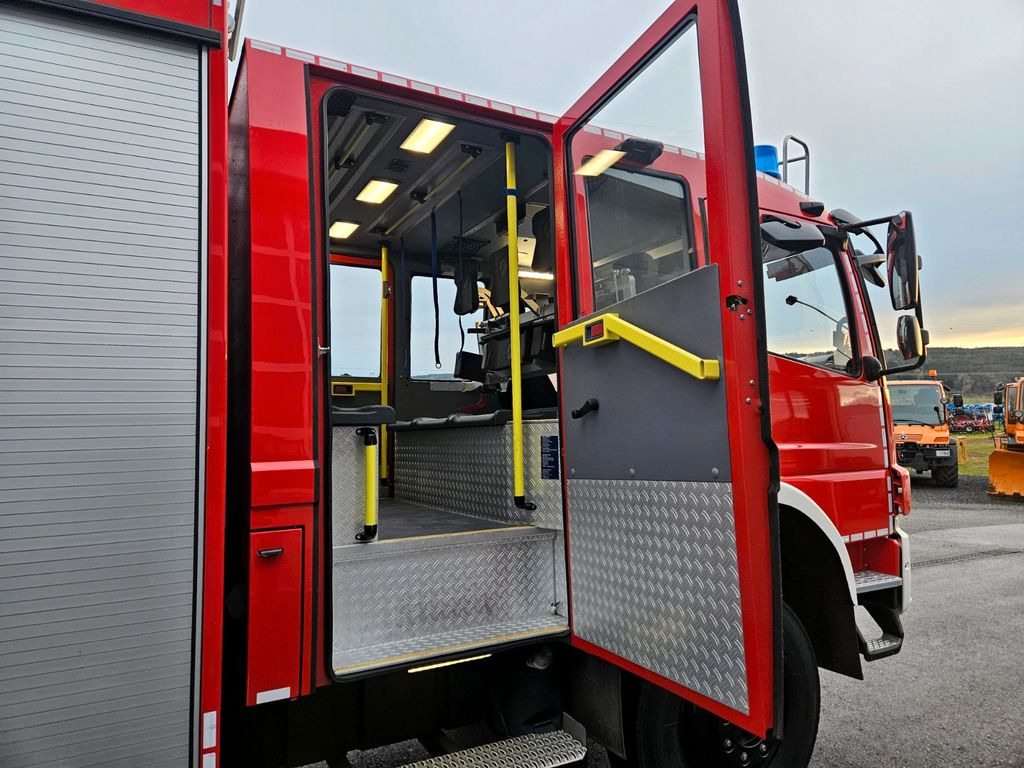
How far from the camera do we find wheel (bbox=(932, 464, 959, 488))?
15631mm

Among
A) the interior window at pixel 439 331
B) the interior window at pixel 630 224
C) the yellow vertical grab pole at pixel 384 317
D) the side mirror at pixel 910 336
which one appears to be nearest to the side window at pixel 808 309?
the side mirror at pixel 910 336

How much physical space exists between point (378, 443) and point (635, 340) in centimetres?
101

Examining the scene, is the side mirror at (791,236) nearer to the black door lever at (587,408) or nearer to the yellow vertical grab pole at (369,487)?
the black door lever at (587,408)

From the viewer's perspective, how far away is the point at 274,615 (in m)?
2.04

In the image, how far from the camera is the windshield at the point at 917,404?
15141 mm

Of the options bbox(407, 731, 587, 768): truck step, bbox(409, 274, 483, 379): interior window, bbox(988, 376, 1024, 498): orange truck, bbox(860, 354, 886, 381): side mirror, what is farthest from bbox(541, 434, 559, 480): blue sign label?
bbox(988, 376, 1024, 498): orange truck

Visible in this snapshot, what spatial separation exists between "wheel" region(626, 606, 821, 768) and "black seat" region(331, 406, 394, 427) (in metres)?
1.41

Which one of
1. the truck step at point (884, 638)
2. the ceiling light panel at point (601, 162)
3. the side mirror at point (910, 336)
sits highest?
the ceiling light panel at point (601, 162)

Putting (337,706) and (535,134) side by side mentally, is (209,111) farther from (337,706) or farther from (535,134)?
(337,706)

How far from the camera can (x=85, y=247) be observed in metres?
1.68

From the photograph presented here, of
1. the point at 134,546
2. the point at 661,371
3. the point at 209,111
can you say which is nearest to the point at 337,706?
the point at 134,546

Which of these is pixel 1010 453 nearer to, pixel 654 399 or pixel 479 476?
pixel 479 476

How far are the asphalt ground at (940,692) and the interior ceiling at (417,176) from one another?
3.02m

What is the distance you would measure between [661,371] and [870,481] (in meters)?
1.72
